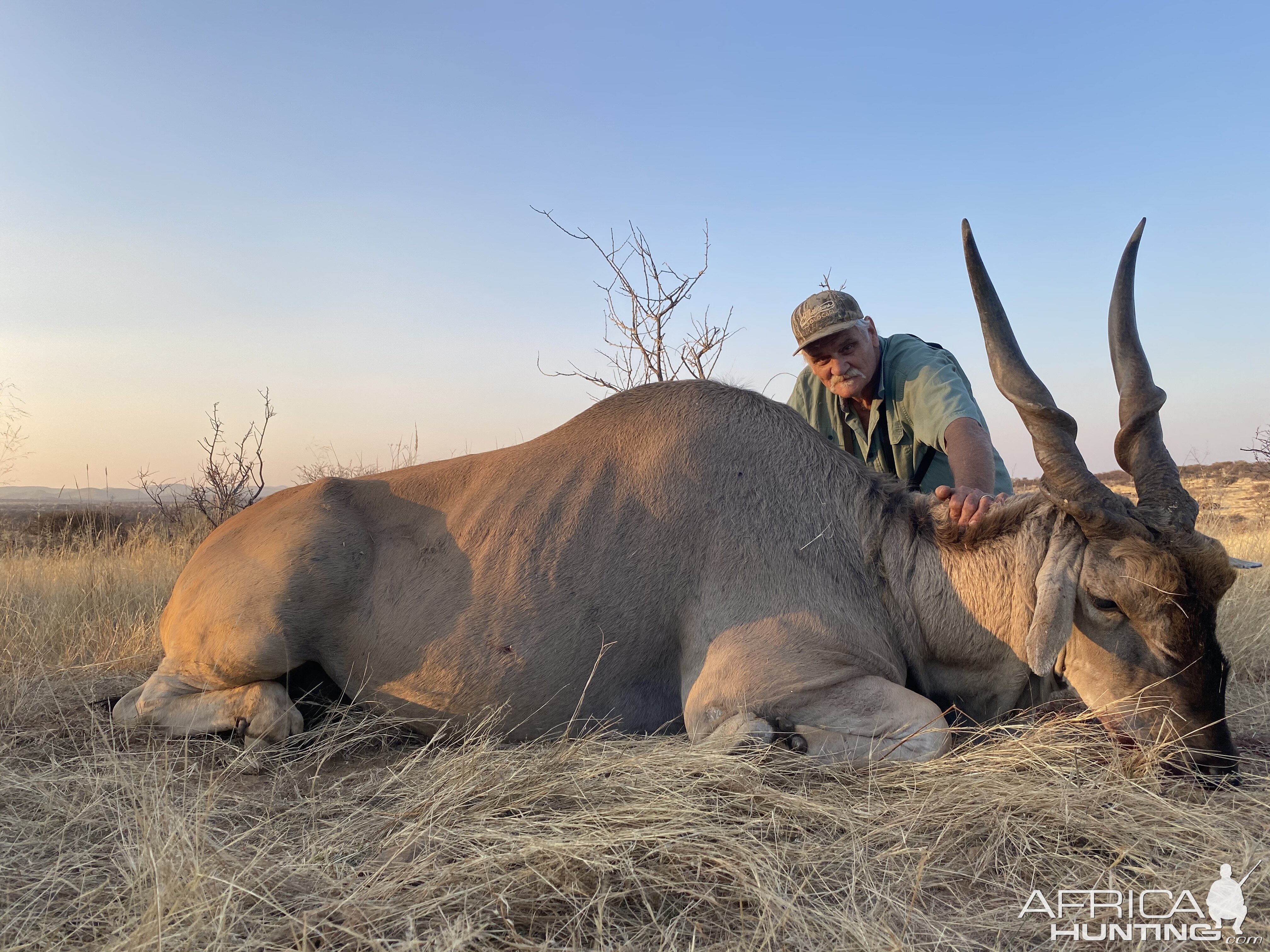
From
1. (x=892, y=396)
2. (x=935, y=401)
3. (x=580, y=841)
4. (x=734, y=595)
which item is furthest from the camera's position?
(x=892, y=396)

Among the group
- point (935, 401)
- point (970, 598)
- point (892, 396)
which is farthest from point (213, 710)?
point (892, 396)

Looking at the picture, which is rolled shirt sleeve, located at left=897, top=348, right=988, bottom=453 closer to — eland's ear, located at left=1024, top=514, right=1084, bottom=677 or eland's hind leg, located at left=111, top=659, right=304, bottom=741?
eland's ear, located at left=1024, top=514, right=1084, bottom=677

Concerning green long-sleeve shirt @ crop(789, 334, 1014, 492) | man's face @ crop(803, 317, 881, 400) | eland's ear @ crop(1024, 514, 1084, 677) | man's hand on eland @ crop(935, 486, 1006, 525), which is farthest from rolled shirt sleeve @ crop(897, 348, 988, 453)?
eland's ear @ crop(1024, 514, 1084, 677)

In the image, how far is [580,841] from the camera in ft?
8.21

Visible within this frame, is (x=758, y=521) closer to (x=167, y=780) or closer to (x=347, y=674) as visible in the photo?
(x=347, y=674)

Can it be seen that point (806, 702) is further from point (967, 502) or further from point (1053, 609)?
point (967, 502)

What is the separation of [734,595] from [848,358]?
2535 millimetres

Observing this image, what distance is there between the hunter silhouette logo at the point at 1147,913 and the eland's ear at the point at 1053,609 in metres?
1.10

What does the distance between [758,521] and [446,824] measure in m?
1.93

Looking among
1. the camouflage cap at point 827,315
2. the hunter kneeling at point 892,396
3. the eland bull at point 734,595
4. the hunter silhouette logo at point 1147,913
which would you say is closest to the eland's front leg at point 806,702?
the eland bull at point 734,595

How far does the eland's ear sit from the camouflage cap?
237 centimetres

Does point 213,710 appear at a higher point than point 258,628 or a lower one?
lower

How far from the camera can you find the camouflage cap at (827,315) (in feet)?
18.2

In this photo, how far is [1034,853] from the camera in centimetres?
270
